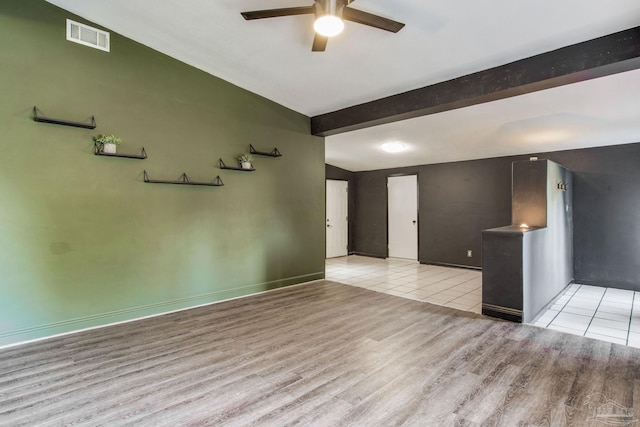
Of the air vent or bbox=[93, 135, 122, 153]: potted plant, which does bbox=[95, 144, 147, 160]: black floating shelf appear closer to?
bbox=[93, 135, 122, 153]: potted plant

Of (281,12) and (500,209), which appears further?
(500,209)

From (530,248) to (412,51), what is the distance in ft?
8.23

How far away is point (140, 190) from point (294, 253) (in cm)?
242

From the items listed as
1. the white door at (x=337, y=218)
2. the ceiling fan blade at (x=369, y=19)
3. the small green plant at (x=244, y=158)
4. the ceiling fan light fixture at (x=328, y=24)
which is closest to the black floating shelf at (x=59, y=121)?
the small green plant at (x=244, y=158)

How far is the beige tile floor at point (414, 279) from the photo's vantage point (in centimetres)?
467

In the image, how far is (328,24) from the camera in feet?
7.86

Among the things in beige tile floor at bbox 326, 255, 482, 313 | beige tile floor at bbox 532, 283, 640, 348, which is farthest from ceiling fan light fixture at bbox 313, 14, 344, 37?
beige tile floor at bbox 532, 283, 640, 348

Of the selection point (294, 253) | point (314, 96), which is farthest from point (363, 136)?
point (294, 253)

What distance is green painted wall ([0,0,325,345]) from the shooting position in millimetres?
3092

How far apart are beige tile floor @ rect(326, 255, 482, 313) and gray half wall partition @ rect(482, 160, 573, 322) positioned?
1.63ft

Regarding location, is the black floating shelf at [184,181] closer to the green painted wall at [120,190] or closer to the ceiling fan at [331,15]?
the green painted wall at [120,190]

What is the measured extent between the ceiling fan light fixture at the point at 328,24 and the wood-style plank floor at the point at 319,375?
2548 millimetres

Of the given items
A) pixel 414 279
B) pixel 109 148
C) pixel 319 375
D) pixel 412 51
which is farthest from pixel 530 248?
pixel 109 148

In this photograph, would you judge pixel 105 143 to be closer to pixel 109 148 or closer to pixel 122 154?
pixel 109 148
